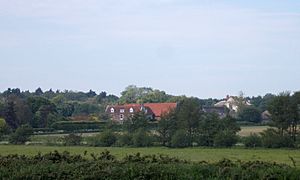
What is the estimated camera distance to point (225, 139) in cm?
6875

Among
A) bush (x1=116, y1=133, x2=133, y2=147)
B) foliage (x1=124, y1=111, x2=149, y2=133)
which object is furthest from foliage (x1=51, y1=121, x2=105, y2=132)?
bush (x1=116, y1=133, x2=133, y2=147)

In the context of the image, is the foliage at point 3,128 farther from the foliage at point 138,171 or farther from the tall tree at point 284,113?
the foliage at point 138,171

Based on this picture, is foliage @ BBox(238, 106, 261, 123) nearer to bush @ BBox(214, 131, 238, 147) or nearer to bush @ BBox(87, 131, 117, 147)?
bush @ BBox(214, 131, 238, 147)

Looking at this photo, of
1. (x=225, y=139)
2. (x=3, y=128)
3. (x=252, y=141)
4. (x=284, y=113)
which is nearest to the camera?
(x=284, y=113)

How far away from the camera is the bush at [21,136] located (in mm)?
76625

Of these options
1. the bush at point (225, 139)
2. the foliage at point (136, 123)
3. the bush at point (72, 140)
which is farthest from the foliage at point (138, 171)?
the foliage at point (136, 123)

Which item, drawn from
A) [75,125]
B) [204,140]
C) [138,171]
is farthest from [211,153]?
[75,125]

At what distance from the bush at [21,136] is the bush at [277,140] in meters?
32.7

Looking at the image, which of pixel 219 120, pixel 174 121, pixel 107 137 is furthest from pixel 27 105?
pixel 219 120

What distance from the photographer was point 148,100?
138500 mm

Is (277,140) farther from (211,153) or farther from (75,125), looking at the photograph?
(75,125)

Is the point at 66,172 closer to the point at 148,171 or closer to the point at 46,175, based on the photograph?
the point at 46,175

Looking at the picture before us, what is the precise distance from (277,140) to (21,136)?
34777 mm

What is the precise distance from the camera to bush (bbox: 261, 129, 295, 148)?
6581cm
